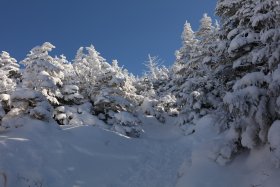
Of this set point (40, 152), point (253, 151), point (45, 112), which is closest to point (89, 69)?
point (45, 112)

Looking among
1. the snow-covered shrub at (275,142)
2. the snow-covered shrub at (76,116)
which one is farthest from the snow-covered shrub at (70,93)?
the snow-covered shrub at (275,142)

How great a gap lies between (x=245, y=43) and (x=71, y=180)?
1033 cm

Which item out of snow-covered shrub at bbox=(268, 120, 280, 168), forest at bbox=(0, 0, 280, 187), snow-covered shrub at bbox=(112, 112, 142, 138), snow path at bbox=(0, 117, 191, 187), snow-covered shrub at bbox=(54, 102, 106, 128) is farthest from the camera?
snow-covered shrub at bbox=(54, 102, 106, 128)

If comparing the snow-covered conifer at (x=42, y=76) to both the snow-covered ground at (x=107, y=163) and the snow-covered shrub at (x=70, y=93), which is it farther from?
the snow-covered ground at (x=107, y=163)

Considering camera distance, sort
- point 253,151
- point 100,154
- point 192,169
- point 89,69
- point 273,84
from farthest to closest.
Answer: point 89,69 → point 100,154 → point 192,169 → point 253,151 → point 273,84

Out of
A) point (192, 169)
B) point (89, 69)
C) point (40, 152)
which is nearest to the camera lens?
point (192, 169)

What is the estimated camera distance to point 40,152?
680 inches

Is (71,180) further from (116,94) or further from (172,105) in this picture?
(172,105)

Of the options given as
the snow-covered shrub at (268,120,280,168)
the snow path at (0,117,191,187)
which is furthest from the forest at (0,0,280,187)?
the snow path at (0,117,191,187)

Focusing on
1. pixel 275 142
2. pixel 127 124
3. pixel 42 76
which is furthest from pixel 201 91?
pixel 275 142

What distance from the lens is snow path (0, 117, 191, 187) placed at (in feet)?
50.9

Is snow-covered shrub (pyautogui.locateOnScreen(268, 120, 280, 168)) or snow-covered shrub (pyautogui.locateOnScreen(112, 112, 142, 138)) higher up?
snow-covered shrub (pyautogui.locateOnScreen(112, 112, 142, 138))

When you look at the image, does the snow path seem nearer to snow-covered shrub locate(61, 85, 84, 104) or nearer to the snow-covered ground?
the snow-covered ground

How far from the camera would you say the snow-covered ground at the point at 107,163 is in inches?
477
